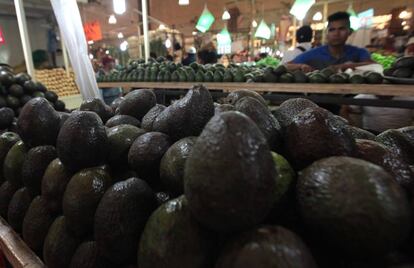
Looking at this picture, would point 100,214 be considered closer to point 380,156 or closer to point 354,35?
point 380,156

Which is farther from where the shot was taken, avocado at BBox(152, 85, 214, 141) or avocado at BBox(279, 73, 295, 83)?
avocado at BBox(279, 73, 295, 83)

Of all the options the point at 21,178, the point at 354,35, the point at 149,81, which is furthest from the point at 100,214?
the point at 354,35

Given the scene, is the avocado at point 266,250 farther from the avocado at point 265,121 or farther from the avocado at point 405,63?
the avocado at point 405,63

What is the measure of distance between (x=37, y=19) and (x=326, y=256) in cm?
1203

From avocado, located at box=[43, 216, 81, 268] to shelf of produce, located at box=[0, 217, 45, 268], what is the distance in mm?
94

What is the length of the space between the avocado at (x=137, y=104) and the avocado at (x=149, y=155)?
0.46m

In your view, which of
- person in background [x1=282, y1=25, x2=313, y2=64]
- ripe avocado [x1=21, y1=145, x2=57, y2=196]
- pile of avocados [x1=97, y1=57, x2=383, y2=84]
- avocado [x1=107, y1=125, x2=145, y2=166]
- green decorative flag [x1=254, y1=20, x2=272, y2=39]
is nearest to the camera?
avocado [x1=107, y1=125, x2=145, y2=166]

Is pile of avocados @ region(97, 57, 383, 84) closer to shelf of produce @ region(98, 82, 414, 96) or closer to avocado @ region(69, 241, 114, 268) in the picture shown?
shelf of produce @ region(98, 82, 414, 96)

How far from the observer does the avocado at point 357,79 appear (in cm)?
322

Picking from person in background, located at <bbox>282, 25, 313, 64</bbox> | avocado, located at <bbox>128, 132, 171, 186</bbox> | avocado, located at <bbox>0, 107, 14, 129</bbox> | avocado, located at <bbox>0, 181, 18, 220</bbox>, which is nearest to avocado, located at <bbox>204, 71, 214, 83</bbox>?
person in background, located at <bbox>282, 25, 313, 64</bbox>

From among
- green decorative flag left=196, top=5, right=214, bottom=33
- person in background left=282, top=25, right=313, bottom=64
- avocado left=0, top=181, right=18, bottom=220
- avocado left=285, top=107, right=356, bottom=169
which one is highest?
green decorative flag left=196, top=5, right=214, bottom=33

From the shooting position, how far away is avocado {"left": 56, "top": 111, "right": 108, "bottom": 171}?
1.04 metres

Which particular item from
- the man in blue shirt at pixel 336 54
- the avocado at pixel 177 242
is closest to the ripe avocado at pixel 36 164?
the avocado at pixel 177 242

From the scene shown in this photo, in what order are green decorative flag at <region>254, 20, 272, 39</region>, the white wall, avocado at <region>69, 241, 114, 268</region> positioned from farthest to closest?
1. the white wall
2. green decorative flag at <region>254, 20, 272, 39</region>
3. avocado at <region>69, 241, 114, 268</region>
